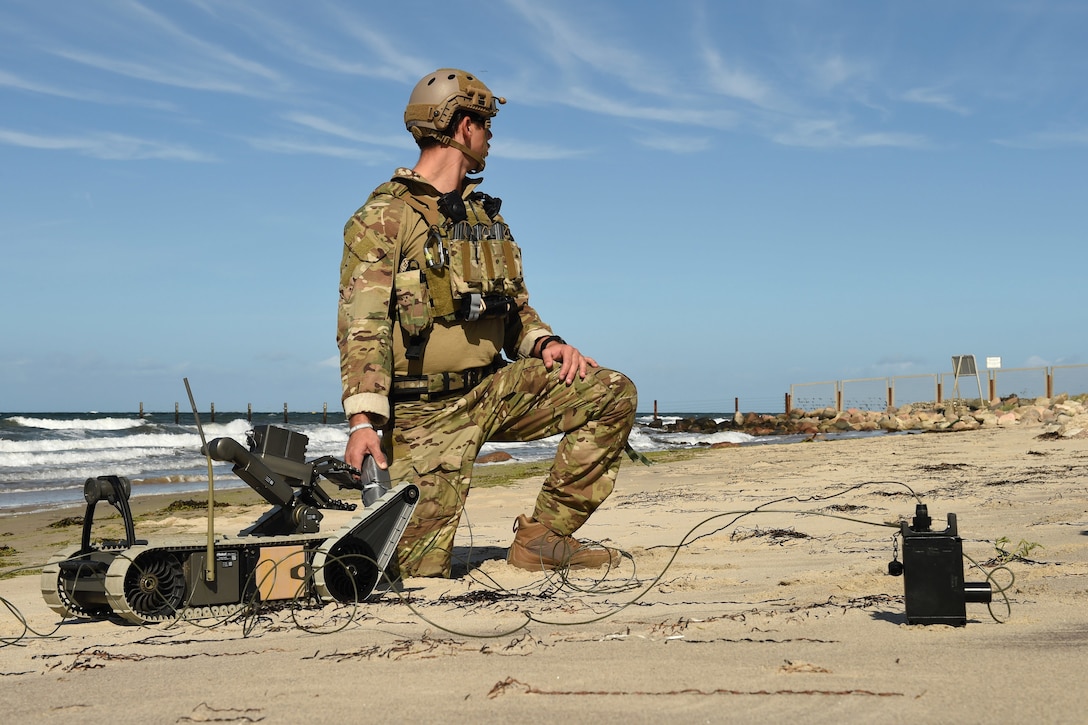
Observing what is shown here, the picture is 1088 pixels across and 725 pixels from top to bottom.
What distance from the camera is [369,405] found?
3967mm

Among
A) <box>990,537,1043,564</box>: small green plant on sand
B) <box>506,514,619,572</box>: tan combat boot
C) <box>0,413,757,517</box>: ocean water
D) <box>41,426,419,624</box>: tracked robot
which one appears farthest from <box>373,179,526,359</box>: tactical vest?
<box>990,537,1043,564</box>: small green plant on sand

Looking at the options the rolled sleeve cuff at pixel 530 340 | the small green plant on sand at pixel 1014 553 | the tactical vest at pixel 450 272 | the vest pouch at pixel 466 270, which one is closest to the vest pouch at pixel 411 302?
the tactical vest at pixel 450 272

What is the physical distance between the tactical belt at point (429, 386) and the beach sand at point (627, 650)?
0.79 metres

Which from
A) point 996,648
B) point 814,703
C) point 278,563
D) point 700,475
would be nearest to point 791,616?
point 996,648

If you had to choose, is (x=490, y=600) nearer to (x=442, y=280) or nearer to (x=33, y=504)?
(x=442, y=280)

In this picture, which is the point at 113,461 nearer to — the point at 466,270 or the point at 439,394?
the point at 439,394

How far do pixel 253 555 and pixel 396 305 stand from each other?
1.31 metres

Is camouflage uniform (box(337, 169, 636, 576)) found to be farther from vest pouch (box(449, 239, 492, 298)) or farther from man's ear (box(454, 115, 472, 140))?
man's ear (box(454, 115, 472, 140))

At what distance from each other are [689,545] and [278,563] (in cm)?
232

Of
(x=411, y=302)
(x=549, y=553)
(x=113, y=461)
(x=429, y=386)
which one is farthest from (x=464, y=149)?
(x=113, y=461)

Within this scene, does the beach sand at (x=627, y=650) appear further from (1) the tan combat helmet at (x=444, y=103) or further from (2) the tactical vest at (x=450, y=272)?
(1) the tan combat helmet at (x=444, y=103)

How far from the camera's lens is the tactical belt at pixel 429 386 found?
14.1 ft

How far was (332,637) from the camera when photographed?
2896mm

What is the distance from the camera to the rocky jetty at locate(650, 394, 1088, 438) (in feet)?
79.7
